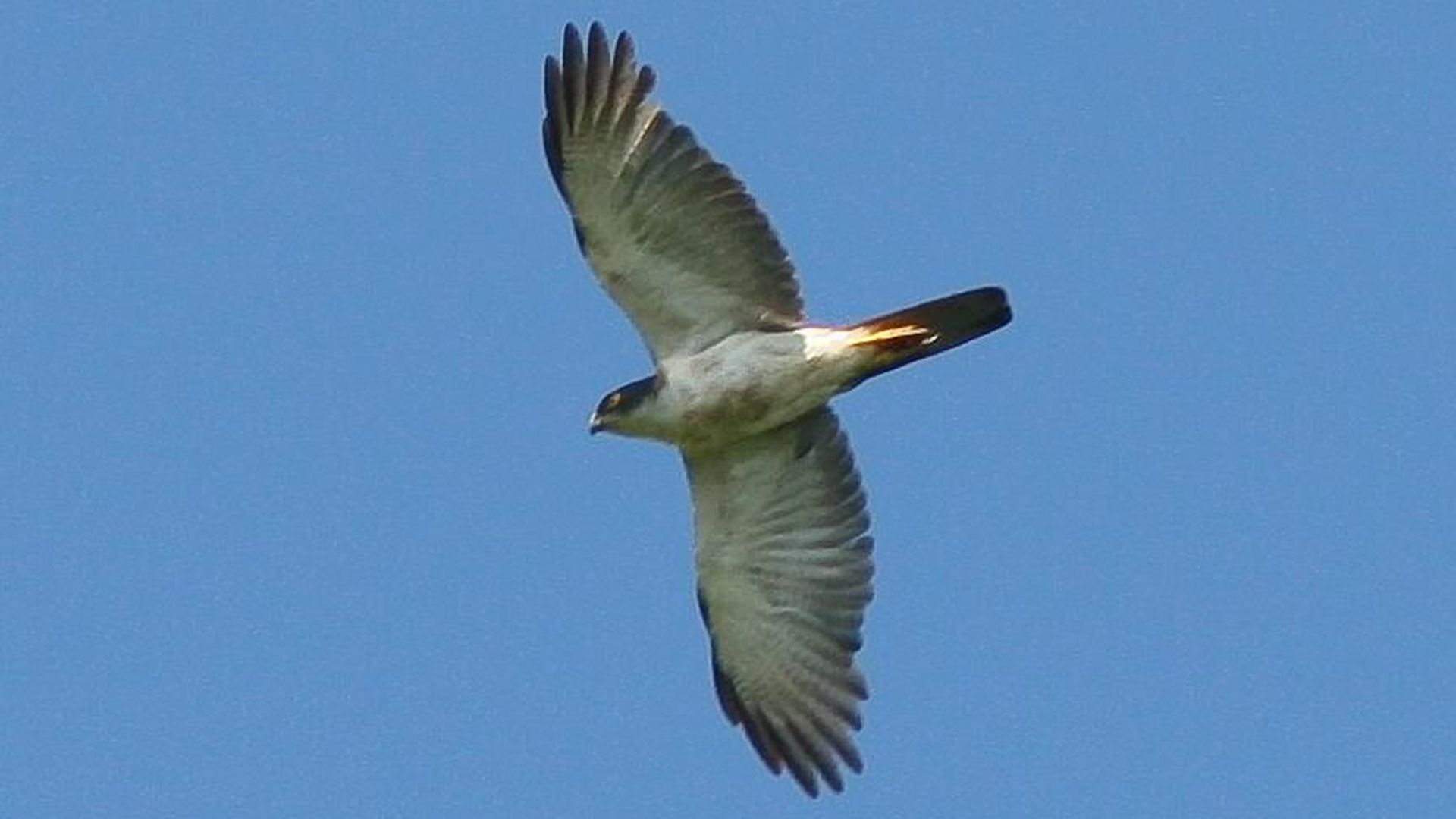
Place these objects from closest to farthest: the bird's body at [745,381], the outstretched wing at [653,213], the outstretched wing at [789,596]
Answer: the outstretched wing at [653,213] → the bird's body at [745,381] → the outstretched wing at [789,596]

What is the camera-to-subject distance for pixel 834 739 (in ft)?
52.5

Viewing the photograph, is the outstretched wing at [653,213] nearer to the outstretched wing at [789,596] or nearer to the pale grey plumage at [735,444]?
the pale grey plumage at [735,444]

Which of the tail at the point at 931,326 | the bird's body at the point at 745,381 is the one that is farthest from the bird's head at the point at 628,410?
Result: the tail at the point at 931,326

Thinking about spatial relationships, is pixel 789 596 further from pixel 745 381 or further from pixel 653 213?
pixel 653 213

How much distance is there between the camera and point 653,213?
585 inches

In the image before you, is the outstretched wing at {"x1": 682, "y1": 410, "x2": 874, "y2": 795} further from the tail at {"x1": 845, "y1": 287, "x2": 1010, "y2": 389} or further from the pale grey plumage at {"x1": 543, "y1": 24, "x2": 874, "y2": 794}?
the tail at {"x1": 845, "y1": 287, "x2": 1010, "y2": 389}

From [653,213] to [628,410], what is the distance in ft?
3.33

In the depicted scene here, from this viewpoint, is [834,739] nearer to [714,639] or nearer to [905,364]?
[714,639]

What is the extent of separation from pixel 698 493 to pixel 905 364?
1.49 metres

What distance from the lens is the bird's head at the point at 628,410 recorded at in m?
15.2

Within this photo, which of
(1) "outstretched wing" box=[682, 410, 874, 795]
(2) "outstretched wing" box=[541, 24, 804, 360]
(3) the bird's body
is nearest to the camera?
(2) "outstretched wing" box=[541, 24, 804, 360]

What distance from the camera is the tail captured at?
14.8 metres

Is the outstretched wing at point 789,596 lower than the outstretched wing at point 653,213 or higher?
lower

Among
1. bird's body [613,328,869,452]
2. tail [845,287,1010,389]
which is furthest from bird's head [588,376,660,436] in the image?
tail [845,287,1010,389]
